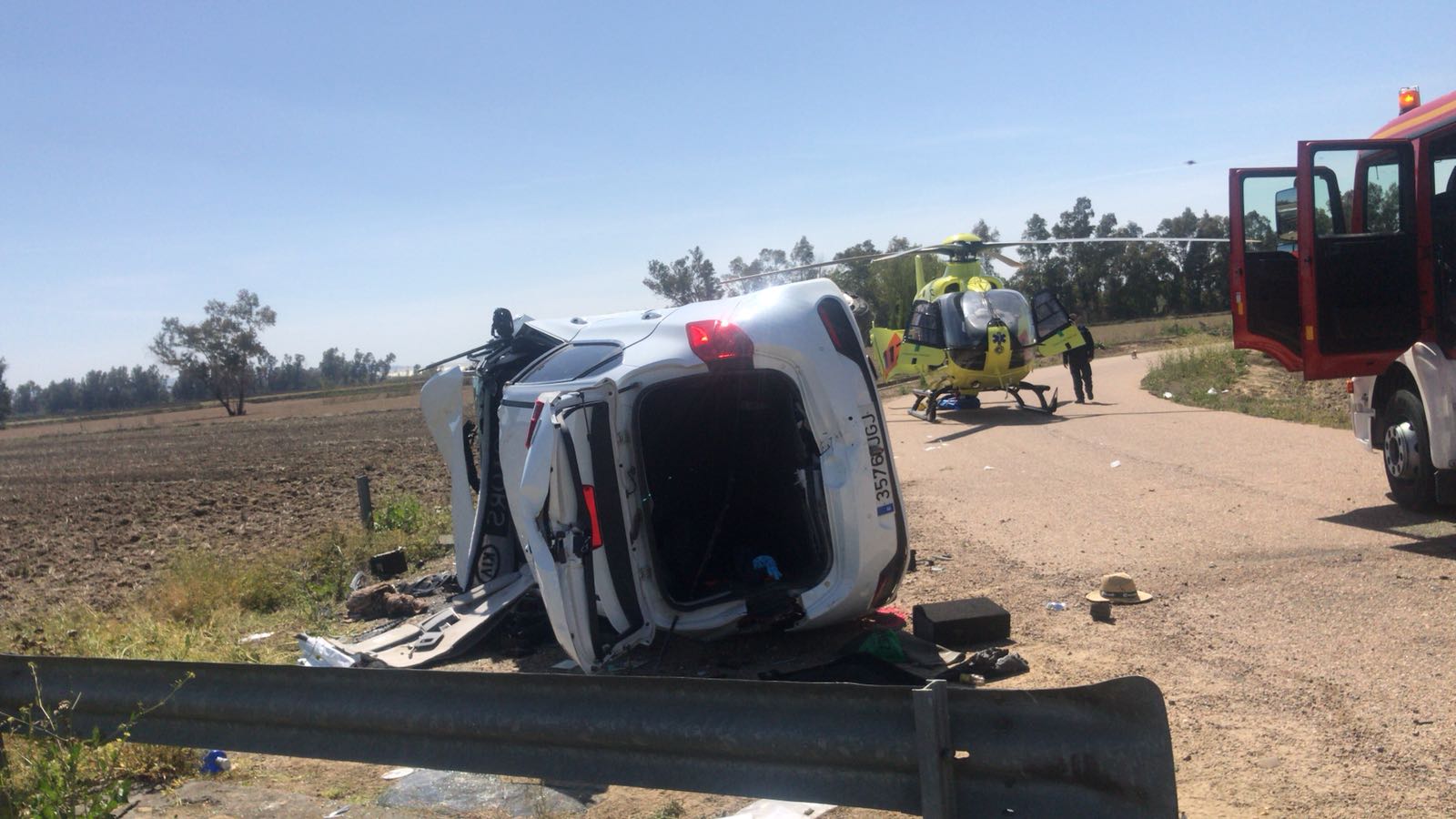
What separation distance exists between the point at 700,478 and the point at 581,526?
2.05m

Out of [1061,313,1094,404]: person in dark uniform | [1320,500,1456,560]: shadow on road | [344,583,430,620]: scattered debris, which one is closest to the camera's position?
[1320,500,1456,560]: shadow on road

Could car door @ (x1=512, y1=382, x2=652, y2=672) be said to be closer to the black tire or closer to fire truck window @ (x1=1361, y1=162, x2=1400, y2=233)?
the black tire

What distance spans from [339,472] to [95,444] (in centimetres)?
3387

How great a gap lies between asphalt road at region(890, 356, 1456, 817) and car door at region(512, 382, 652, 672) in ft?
7.30

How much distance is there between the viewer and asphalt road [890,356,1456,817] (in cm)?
428

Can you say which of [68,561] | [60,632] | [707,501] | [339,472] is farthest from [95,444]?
[707,501]

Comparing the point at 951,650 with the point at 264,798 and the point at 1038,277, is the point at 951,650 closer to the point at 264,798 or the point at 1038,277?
the point at 264,798

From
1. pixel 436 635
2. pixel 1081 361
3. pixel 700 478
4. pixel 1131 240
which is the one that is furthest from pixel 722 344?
pixel 1081 361

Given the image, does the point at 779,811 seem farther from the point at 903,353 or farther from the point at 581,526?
the point at 903,353

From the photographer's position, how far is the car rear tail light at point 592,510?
18.7ft

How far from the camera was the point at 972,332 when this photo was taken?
19.5m

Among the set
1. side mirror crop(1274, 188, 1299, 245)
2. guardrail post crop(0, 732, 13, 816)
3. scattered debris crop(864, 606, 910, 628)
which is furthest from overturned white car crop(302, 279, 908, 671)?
side mirror crop(1274, 188, 1299, 245)

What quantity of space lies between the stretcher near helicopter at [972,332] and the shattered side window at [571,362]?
38.5 ft

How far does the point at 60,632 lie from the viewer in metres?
8.73
